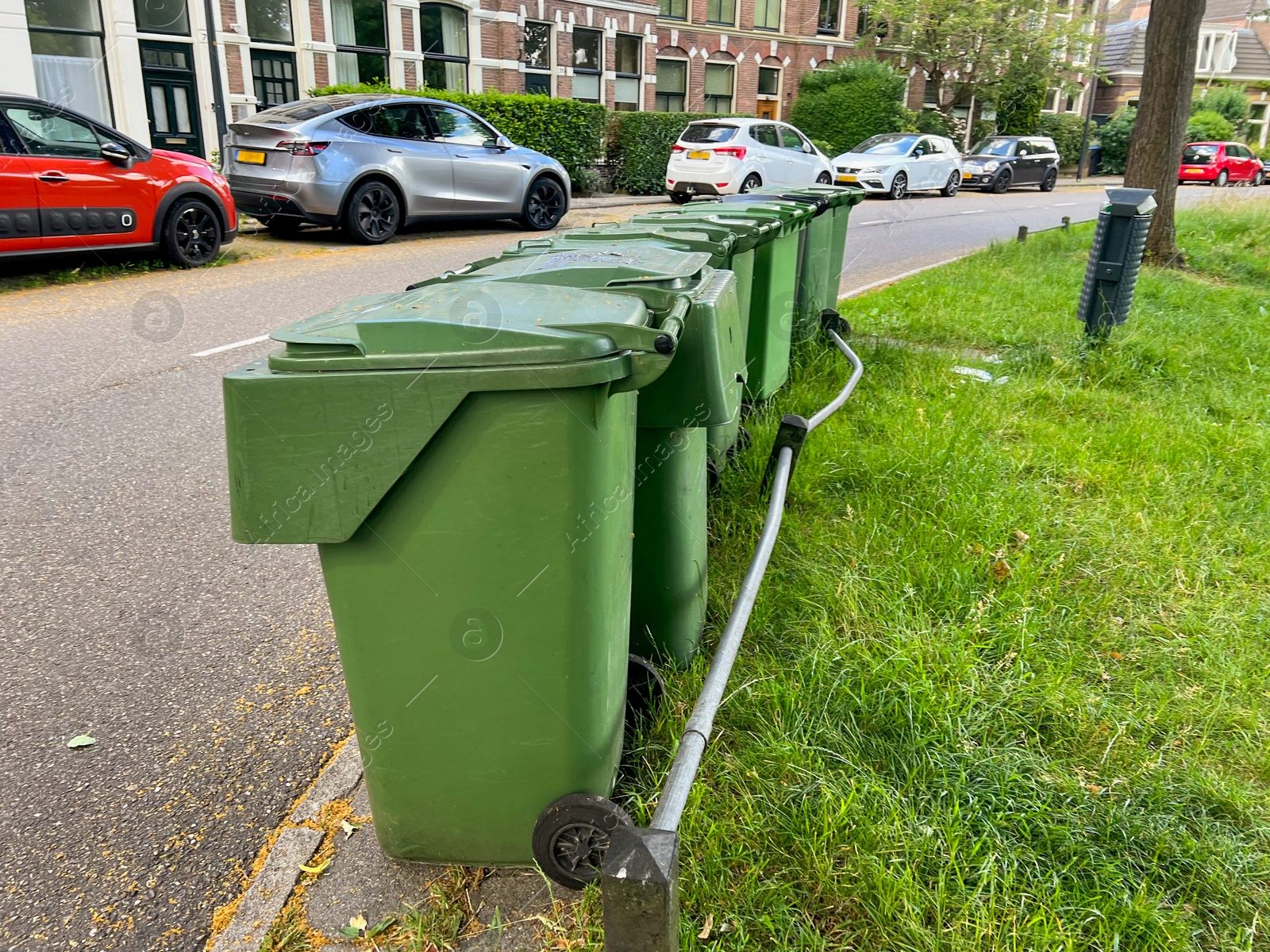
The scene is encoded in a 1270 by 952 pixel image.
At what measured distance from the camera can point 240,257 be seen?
10484mm

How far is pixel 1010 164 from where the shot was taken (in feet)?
87.4

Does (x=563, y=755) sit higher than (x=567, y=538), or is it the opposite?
(x=567, y=538)

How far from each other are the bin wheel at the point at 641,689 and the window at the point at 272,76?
64.2ft

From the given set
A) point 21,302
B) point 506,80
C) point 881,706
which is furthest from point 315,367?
point 506,80

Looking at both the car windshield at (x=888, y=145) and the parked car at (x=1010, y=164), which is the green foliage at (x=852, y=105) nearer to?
the parked car at (x=1010, y=164)

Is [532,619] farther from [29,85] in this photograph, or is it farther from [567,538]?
[29,85]

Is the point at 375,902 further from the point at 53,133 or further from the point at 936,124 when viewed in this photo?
the point at 936,124

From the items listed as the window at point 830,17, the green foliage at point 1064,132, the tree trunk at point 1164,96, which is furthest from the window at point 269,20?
the green foliage at point 1064,132

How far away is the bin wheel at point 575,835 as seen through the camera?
195 cm

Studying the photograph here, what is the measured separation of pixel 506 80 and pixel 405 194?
513 inches

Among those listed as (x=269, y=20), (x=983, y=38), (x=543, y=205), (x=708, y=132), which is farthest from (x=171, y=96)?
(x=983, y=38)

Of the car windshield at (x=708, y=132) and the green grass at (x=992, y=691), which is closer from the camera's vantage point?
the green grass at (x=992, y=691)

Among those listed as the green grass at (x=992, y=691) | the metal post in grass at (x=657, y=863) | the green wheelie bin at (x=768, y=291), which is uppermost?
the green wheelie bin at (x=768, y=291)

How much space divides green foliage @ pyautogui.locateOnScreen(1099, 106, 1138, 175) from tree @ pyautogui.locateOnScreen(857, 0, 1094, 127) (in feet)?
20.8
